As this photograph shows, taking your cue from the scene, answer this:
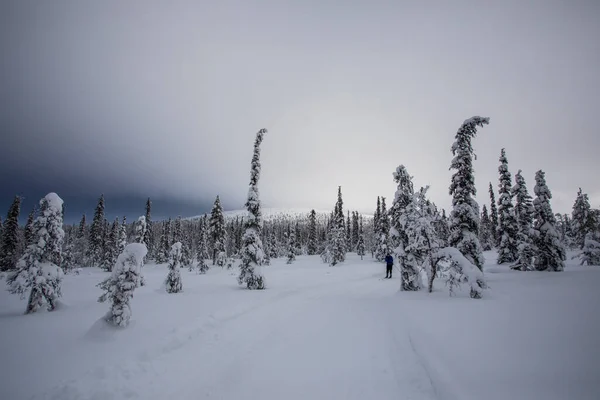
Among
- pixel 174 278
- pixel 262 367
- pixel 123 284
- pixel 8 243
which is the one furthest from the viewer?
pixel 8 243

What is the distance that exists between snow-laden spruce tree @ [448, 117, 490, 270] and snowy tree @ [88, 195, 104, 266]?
7022cm

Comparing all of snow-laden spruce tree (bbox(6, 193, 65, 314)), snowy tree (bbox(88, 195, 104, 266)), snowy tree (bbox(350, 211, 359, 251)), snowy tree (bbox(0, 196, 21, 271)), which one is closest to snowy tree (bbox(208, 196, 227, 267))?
snowy tree (bbox(0, 196, 21, 271))

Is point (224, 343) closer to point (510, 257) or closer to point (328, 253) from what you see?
point (510, 257)

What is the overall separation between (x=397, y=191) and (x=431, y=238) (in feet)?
17.2

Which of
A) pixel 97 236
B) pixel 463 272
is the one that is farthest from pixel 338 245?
pixel 97 236

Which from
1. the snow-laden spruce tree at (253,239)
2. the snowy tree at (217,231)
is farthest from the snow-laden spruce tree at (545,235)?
the snowy tree at (217,231)

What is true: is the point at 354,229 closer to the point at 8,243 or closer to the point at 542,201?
the point at 542,201

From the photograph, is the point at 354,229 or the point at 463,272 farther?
the point at 354,229

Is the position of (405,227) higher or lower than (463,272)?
higher

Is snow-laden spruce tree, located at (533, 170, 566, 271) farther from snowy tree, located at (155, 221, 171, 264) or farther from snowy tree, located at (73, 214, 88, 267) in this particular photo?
snowy tree, located at (73, 214, 88, 267)

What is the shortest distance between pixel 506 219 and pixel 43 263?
42.6m

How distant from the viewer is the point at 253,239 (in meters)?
18.6

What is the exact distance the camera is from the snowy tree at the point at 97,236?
185 ft

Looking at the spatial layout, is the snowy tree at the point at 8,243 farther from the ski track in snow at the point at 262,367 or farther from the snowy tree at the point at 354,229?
the snowy tree at the point at 354,229
